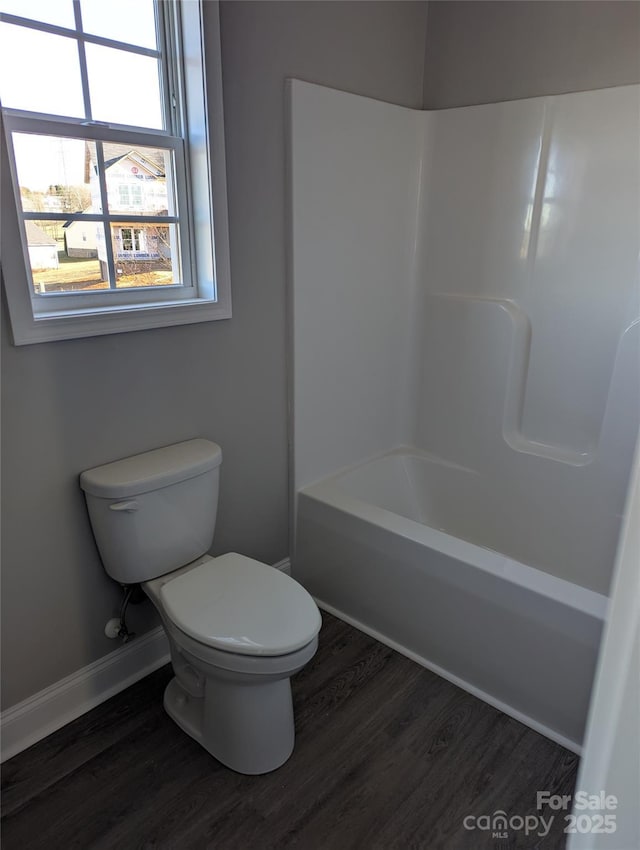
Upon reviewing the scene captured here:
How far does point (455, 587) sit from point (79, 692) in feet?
A: 3.93

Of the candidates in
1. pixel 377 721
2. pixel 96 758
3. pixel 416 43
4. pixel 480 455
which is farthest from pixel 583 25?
pixel 96 758

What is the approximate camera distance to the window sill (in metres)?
1.41

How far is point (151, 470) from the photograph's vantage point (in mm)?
1626

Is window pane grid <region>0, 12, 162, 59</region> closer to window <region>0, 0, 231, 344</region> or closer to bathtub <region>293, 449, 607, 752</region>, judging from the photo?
window <region>0, 0, 231, 344</region>

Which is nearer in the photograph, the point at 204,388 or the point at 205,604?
the point at 205,604

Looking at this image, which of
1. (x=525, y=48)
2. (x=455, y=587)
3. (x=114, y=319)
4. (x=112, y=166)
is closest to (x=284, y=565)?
(x=455, y=587)

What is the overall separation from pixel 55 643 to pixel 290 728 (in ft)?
2.36

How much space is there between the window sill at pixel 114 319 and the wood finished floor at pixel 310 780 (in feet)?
3.77

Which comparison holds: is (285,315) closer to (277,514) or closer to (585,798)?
(277,514)

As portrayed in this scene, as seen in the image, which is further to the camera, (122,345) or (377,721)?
(377,721)

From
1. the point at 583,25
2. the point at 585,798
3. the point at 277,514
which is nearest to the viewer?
the point at 585,798

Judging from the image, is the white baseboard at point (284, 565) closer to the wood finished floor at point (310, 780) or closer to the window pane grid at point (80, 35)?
the wood finished floor at point (310, 780)

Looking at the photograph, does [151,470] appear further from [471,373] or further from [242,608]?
[471,373]

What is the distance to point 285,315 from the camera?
205 cm
